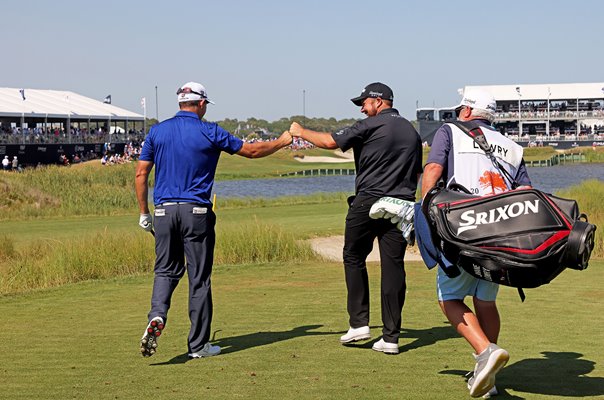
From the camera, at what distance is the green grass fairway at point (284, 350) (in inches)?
263

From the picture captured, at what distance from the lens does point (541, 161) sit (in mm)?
94625

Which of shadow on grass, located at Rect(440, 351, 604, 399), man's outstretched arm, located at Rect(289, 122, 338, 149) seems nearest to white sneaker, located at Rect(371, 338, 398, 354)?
shadow on grass, located at Rect(440, 351, 604, 399)

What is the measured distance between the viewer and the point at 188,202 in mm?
7832

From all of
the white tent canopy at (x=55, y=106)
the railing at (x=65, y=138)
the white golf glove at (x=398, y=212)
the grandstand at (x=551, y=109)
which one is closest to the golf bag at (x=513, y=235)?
the white golf glove at (x=398, y=212)

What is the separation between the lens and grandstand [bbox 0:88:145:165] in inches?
2891

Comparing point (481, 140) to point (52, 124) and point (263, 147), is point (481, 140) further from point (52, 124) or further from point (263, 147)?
point (52, 124)

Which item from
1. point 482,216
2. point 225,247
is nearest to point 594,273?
point 225,247

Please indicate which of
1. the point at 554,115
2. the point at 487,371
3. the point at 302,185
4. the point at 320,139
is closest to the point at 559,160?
the point at 554,115

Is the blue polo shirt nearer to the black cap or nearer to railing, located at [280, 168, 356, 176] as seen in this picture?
the black cap

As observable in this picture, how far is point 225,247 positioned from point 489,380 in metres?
9.89

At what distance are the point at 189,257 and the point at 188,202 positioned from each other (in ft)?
1.50

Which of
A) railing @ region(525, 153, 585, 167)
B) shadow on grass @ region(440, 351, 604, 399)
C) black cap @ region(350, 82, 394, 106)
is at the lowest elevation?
railing @ region(525, 153, 585, 167)

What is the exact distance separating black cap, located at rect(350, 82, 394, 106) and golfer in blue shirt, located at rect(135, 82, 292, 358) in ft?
2.65

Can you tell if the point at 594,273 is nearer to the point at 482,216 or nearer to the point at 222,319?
the point at 222,319
